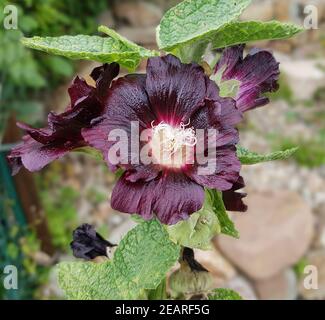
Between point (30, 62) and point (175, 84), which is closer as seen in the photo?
point (175, 84)

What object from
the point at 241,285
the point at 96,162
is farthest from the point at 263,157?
the point at 96,162

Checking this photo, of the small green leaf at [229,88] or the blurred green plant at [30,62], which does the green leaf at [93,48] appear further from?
the blurred green plant at [30,62]

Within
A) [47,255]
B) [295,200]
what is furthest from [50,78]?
[295,200]

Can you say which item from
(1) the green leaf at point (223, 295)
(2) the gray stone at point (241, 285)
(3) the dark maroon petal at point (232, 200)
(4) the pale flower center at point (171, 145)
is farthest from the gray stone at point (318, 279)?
(4) the pale flower center at point (171, 145)

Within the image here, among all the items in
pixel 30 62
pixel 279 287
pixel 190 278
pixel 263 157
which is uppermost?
pixel 30 62

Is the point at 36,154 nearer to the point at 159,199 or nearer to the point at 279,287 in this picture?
the point at 159,199

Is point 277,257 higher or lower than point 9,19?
lower
